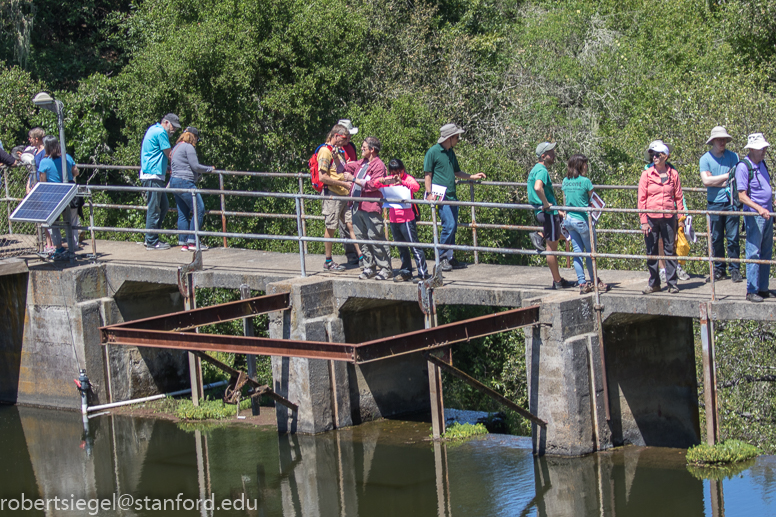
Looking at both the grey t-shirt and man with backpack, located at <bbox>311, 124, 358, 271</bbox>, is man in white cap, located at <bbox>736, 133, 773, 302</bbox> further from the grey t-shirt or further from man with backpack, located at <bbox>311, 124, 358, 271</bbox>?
the grey t-shirt

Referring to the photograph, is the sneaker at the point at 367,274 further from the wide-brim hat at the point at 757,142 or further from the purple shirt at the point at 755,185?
the wide-brim hat at the point at 757,142

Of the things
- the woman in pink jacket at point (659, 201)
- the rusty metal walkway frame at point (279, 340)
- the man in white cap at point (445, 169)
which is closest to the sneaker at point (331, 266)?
the rusty metal walkway frame at point (279, 340)

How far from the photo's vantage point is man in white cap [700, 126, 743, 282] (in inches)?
415

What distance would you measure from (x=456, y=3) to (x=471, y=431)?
1661cm

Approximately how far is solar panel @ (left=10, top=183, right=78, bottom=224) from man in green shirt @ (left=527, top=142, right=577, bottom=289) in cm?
639

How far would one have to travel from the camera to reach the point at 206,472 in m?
11.6

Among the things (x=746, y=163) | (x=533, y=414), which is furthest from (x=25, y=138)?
(x=746, y=163)

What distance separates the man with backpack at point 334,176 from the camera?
12.2 meters

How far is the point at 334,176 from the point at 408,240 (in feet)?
4.06

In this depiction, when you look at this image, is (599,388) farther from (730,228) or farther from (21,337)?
(21,337)

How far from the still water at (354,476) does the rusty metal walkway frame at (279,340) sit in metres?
0.81

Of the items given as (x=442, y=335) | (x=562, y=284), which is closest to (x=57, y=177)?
(x=442, y=335)

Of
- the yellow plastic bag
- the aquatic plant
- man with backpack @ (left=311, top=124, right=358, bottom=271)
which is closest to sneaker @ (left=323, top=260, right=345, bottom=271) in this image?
man with backpack @ (left=311, top=124, right=358, bottom=271)

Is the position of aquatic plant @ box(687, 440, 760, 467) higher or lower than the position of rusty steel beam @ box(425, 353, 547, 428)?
lower
